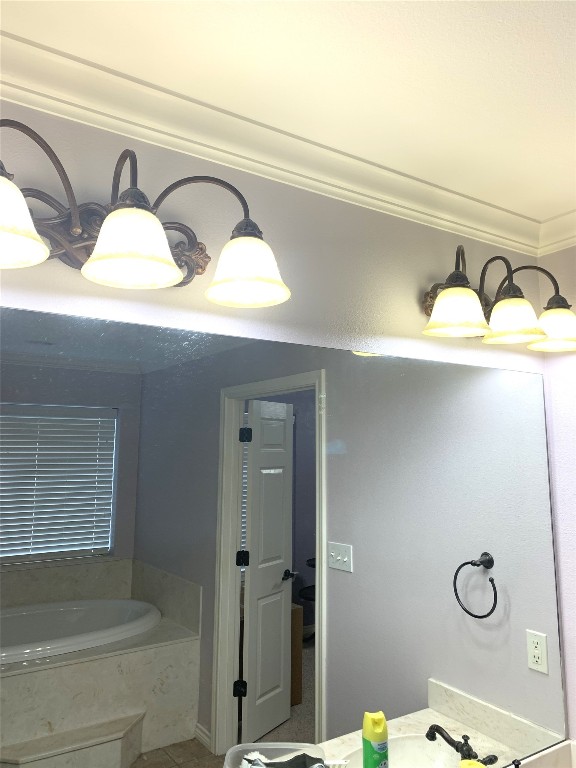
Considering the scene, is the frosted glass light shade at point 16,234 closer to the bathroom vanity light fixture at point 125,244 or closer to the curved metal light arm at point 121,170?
the bathroom vanity light fixture at point 125,244

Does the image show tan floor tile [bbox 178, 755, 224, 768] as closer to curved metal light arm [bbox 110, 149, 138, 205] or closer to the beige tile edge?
the beige tile edge

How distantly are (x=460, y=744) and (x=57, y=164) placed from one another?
5.65 feet

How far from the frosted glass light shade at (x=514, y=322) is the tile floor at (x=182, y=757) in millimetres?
1283

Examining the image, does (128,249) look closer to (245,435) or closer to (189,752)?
(245,435)

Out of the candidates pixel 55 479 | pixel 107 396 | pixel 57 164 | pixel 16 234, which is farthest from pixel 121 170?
pixel 55 479

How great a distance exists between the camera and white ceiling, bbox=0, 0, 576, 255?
1.01m

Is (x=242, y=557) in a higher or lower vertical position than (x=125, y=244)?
lower

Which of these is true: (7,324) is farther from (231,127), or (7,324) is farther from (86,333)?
(231,127)

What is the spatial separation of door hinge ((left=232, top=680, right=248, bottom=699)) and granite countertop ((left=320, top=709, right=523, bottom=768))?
0.92 feet

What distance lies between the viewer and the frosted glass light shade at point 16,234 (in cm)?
94

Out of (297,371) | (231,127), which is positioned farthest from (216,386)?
(231,127)

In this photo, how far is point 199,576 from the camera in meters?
1.25

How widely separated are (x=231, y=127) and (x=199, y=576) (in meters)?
1.02

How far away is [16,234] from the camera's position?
0.94m
